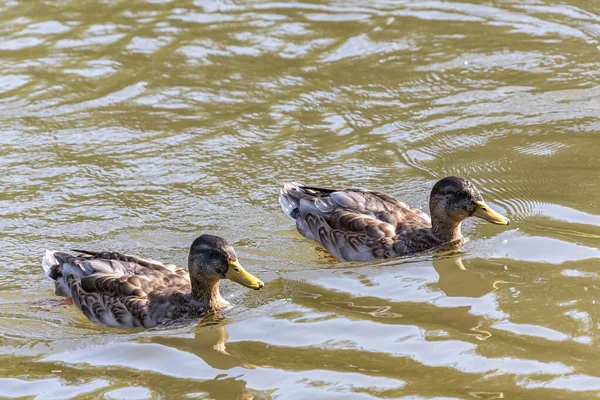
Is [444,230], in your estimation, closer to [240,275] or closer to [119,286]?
[240,275]

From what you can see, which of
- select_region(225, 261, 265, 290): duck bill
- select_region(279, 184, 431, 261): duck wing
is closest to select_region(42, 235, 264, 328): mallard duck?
select_region(225, 261, 265, 290): duck bill

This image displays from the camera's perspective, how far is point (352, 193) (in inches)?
420

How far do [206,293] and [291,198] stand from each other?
207cm

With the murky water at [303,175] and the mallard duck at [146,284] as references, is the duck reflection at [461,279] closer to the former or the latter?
the murky water at [303,175]

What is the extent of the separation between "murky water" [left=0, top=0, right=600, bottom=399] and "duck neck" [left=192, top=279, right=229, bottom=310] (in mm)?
245

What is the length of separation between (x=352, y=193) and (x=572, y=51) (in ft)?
17.4

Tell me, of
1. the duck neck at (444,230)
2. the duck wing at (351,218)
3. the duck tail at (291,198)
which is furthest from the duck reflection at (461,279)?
the duck tail at (291,198)

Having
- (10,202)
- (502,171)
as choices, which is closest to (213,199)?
(10,202)

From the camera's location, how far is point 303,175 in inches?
462

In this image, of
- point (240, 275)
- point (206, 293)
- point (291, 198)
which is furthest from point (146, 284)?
point (291, 198)

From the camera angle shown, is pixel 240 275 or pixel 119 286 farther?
pixel 119 286

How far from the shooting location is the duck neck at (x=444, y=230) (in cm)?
1034

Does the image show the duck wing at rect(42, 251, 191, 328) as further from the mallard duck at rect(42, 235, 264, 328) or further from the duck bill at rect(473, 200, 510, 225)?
the duck bill at rect(473, 200, 510, 225)

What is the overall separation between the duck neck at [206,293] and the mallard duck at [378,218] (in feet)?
5.55
